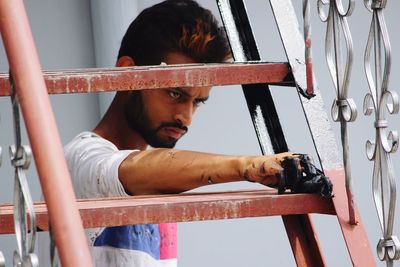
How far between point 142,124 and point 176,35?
0.97 feet

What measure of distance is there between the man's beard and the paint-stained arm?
2.50ft

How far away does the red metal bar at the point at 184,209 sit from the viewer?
2.36 meters

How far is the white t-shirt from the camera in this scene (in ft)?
10.3

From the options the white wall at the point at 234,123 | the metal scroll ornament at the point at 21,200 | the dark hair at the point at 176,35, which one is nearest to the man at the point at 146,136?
the dark hair at the point at 176,35

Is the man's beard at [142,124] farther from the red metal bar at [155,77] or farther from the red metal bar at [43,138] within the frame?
the red metal bar at [43,138]

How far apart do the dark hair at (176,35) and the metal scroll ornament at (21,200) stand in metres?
1.48

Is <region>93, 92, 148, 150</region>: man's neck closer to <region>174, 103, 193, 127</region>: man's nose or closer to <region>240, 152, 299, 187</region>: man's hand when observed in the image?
<region>174, 103, 193, 127</region>: man's nose

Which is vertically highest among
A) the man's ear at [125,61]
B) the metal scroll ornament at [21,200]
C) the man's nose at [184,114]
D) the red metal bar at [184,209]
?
the metal scroll ornament at [21,200]

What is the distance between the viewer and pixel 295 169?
2.52 m

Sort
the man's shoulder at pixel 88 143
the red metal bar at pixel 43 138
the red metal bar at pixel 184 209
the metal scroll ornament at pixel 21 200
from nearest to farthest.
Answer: the red metal bar at pixel 43 138, the metal scroll ornament at pixel 21 200, the red metal bar at pixel 184 209, the man's shoulder at pixel 88 143

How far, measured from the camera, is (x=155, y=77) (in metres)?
2.55

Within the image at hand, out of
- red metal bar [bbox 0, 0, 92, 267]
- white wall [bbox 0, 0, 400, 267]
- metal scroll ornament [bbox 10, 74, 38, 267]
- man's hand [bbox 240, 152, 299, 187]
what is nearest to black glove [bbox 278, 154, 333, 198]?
man's hand [bbox 240, 152, 299, 187]

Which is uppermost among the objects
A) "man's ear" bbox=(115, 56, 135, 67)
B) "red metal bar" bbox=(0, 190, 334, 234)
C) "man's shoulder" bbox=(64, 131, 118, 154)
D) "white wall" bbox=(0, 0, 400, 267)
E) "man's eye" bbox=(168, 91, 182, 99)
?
Result: "red metal bar" bbox=(0, 190, 334, 234)

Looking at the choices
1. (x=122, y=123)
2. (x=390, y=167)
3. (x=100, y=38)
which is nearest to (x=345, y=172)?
(x=390, y=167)
